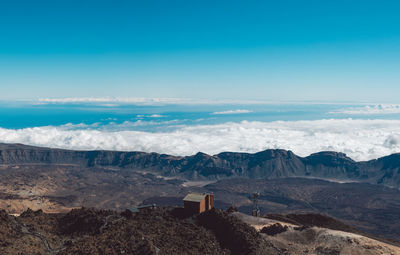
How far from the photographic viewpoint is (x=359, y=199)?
6909 inches

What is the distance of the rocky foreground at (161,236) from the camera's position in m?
36.8

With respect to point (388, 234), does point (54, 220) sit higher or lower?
higher

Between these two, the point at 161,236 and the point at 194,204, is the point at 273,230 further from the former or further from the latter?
the point at 161,236

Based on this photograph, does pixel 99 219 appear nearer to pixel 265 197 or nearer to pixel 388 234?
pixel 388 234

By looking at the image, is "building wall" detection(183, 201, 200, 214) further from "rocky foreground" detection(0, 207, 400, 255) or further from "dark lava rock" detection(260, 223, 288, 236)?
"dark lava rock" detection(260, 223, 288, 236)

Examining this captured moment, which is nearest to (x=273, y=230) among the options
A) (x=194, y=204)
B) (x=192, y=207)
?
(x=194, y=204)

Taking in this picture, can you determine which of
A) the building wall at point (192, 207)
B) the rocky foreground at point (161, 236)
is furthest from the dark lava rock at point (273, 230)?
the building wall at point (192, 207)

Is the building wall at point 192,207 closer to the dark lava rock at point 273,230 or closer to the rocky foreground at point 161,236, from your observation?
the rocky foreground at point 161,236

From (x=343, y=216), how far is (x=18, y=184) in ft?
545

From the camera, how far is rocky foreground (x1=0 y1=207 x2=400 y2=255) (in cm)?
3675

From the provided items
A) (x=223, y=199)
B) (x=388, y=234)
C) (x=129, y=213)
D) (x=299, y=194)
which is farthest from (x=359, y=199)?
(x=129, y=213)

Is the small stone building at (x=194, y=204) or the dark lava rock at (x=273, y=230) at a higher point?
the small stone building at (x=194, y=204)

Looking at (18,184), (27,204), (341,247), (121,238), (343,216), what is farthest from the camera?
(18,184)

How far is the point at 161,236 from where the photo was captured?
40688mm
